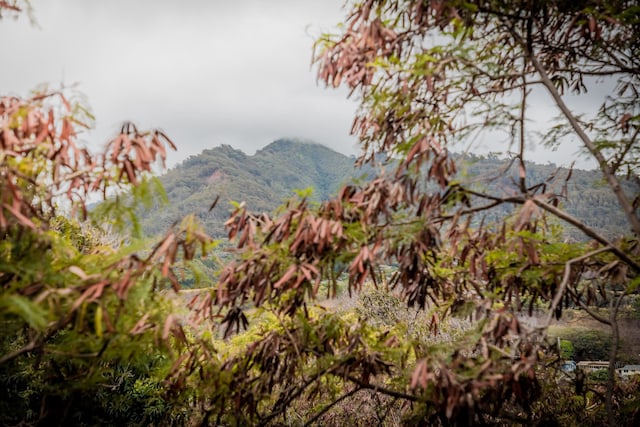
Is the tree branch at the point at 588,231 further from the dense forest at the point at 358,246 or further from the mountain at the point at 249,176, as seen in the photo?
the mountain at the point at 249,176

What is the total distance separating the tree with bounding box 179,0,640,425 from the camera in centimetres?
183

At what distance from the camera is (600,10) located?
2180 mm

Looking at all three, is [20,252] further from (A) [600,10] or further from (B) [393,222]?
(A) [600,10]

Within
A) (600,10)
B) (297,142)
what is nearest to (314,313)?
(600,10)

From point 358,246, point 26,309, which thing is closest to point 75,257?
point 26,309

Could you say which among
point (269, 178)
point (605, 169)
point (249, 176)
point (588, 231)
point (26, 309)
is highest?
point (269, 178)

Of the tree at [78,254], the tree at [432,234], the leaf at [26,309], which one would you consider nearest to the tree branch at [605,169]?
the tree at [432,234]

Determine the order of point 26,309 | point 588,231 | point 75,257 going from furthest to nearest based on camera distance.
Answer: point 588,231, point 75,257, point 26,309

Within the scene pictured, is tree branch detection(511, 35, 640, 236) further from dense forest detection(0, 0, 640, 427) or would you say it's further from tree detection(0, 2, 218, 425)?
tree detection(0, 2, 218, 425)

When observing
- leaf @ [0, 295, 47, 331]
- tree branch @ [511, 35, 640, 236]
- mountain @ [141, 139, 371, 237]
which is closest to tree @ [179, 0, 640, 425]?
tree branch @ [511, 35, 640, 236]

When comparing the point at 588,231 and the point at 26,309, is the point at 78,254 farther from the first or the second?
the point at 588,231

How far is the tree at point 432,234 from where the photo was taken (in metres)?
1.83

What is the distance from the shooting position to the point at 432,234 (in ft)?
6.24

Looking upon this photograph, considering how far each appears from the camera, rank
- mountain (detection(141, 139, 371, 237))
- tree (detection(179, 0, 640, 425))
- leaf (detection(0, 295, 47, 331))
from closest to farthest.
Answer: leaf (detection(0, 295, 47, 331)) < tree (detection(179, 0, 640, 425)) < mountain (detection(141, 139, 371, 237))
